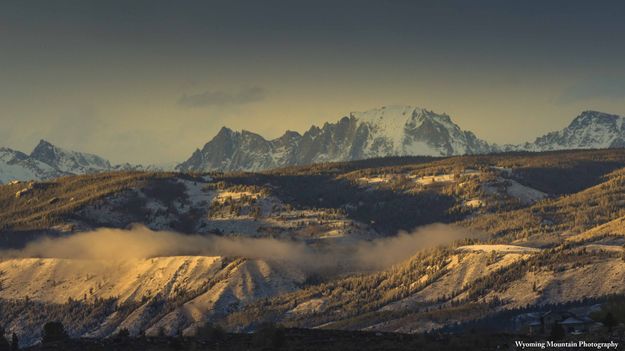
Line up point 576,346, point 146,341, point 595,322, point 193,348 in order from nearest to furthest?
point 576,346 < point 193,348 < point 146,341 < point 595,322

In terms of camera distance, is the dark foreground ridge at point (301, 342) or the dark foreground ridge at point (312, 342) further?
the dark foreground ridge at point (301, 342)

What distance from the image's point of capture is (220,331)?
169125 mm

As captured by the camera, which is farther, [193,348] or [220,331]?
[220,331]

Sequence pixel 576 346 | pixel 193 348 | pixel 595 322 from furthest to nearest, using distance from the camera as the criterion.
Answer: pixel 595 322 → pixel 193 348 → pixel 576 346

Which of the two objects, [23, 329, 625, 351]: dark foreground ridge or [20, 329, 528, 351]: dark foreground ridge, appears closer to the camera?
[23, 329, 625, 351]: dark foreground ridge

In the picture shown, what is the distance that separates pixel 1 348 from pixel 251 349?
122 feet

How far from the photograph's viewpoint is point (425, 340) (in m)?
150

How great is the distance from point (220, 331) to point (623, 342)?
60.7 m

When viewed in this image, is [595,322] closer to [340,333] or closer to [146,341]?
[340,333]

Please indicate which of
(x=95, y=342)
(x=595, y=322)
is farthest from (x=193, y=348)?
(x=595, y=322)

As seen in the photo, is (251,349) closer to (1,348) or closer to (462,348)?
(462,348)

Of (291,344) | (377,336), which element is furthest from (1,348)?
(377,336)

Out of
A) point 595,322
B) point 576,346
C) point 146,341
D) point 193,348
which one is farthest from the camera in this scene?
point 595,322

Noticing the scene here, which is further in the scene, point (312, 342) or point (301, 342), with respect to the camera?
point (301, 342)
